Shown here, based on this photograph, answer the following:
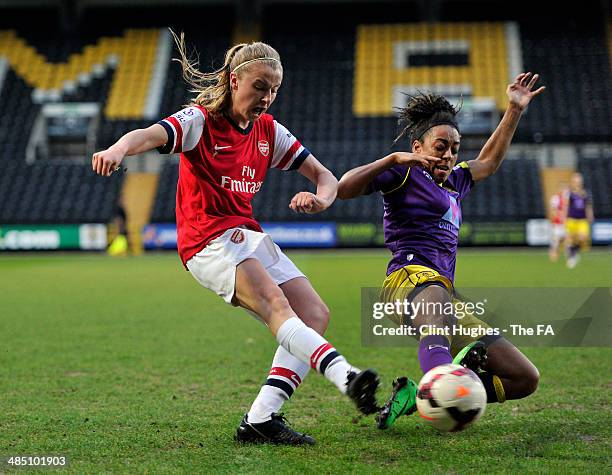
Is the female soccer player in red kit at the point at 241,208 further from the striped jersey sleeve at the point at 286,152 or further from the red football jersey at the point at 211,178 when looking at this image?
the striped jersey sleeve at the point at 286,152

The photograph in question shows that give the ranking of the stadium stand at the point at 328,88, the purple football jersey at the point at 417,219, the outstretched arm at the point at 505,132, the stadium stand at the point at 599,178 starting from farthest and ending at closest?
the stadium stand at the point at 328,88 → the stadium stand at the point at 599,178 → the outstretched arm at the point at 505,132 → the purple football jersey at the point at 417,219

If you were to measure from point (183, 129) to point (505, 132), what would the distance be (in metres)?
2.17

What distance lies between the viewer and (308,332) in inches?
160

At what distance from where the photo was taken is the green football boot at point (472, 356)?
456 cm

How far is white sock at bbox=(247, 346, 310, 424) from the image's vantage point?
4.51m

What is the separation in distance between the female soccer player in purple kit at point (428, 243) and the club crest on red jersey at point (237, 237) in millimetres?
682

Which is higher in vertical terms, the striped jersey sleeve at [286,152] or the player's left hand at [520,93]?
the player's left hand at [520,93]

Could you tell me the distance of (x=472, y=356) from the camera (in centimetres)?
458

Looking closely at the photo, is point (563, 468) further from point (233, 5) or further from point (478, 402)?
point (233, 5)

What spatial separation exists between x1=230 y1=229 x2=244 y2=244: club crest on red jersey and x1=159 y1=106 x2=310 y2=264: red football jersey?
5 centimetres

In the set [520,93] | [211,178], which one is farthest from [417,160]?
[520,93]

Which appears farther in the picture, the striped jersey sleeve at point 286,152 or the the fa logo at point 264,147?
the striped jersey sleeve at point 286,152

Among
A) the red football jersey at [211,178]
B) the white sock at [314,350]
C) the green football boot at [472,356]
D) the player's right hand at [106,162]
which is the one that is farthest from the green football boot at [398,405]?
the player's right hand at [106,162]

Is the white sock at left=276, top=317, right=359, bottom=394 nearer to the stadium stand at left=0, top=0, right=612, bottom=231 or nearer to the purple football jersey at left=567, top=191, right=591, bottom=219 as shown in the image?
the purple football jersey at left=567, top=191, right=591, bottom=219
